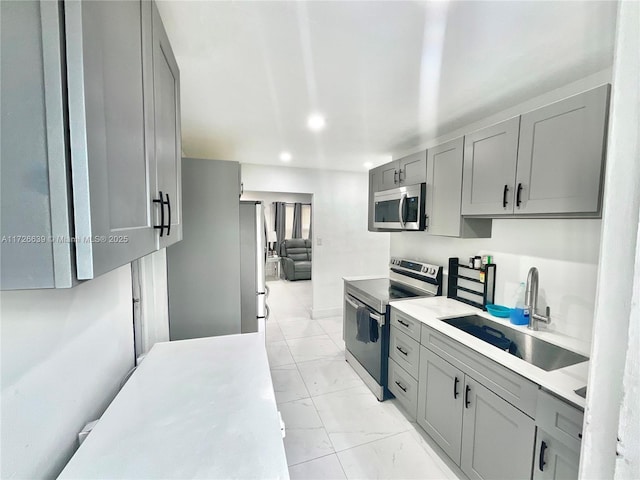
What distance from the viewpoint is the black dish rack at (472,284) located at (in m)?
2.06

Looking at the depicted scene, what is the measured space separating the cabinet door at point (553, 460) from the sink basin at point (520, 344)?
1.49 ft

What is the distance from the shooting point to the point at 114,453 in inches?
31.6

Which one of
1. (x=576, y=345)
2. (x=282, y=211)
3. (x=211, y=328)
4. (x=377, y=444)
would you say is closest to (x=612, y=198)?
(x=576, y=345)

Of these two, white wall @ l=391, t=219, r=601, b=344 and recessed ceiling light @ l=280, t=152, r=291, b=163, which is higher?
recessed ceiling light @ l=280, t=152, r=291, b=163

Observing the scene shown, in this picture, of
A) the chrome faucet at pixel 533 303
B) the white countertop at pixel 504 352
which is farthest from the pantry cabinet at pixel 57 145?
the chrome faucet at pixel 533 303

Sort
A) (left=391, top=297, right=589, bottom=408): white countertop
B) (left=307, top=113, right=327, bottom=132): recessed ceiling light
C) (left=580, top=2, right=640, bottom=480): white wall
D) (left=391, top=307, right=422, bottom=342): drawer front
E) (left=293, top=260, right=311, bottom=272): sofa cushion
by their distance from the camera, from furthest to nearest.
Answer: (left=293, top=260, right=311, bottom=272): sofa cushion, (left=307, top=113, right=327, bottom=132): recessed ceiling light, (left=391, top=307, right=422, bottom=342): drawer front, (left=391, top=297, right=589, bottom=408): white countertop, (left=580, top=2, right=640, bottom=480): white wall

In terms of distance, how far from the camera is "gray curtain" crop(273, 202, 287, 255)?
798 cm


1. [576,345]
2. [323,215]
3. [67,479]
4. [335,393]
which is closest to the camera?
[67,479]

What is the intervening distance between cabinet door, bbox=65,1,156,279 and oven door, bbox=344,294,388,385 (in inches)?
80.2

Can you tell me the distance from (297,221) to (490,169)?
657 cm

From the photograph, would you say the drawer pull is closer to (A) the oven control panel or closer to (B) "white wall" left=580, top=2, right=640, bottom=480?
(A) the oven control panel

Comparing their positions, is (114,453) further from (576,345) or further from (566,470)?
(576,345)

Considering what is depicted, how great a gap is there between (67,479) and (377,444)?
1.84 m

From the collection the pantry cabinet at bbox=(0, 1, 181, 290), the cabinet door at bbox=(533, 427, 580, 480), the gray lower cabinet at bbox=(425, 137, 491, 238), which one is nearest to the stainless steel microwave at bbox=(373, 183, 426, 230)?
the gray lower cabinet at bbox=(425, 137, 491, 238)
